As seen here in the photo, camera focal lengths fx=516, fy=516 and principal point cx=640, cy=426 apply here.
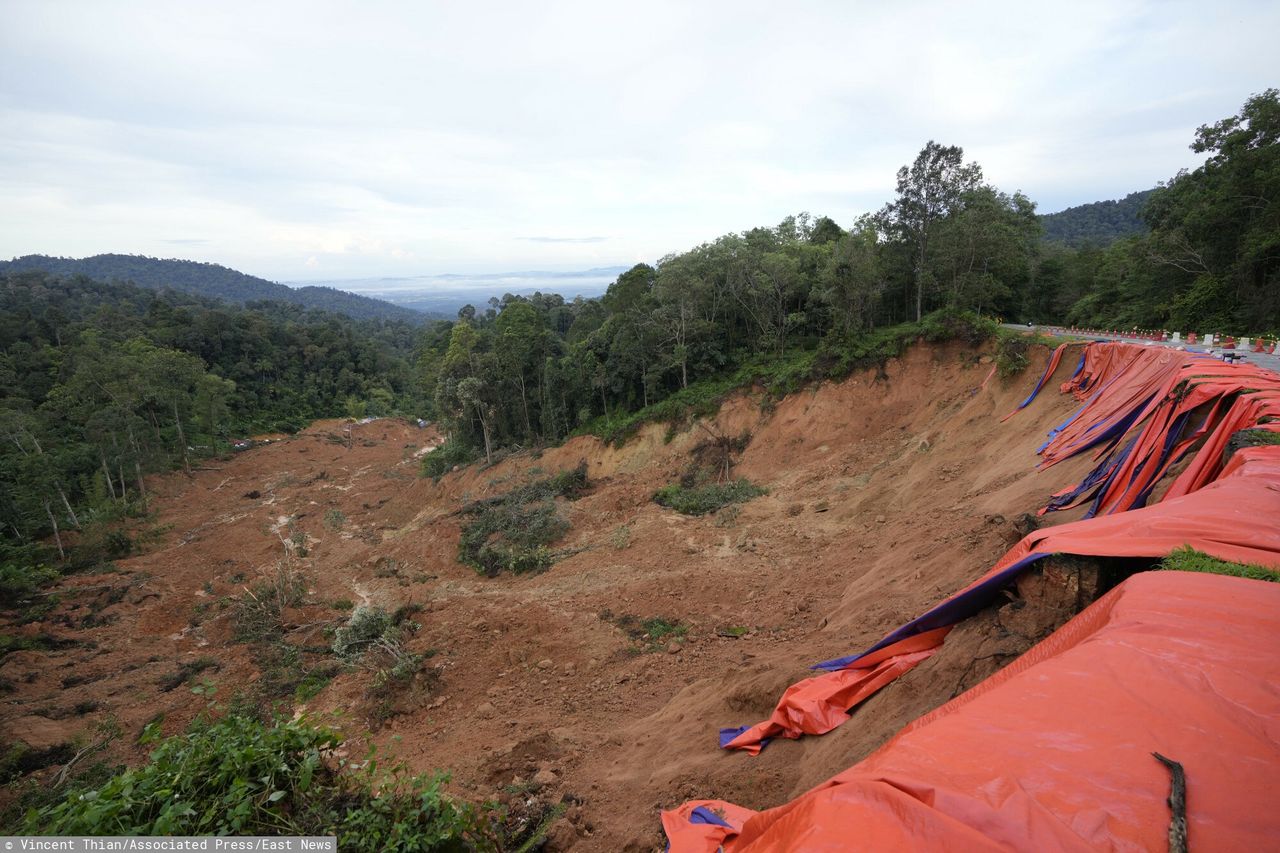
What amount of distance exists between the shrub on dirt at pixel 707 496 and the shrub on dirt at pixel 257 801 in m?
13.6

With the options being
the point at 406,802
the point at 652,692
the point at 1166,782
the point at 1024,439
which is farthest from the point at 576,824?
the point at 1024,439

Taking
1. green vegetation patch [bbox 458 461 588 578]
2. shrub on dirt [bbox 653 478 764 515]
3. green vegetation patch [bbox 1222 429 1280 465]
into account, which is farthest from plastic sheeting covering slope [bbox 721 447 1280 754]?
shrub on dirt [bbox 653 478 764 515]

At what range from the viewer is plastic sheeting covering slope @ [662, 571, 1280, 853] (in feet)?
6.63

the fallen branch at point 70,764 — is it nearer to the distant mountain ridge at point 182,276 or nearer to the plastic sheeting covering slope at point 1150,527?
the plastic sheeting covering slope at point 1150,527

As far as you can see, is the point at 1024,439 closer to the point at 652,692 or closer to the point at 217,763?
the point at 652,692

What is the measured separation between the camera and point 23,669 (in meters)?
12.5

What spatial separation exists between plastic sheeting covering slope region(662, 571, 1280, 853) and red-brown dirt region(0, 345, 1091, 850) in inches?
69.4

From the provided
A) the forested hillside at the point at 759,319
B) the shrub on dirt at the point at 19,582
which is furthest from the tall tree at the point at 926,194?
the shrub on dirt at the point at 19,582

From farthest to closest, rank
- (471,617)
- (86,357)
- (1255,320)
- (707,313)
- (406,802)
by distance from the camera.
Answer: (86,357) < (707,313) < (1255,320) < (471,617) < (406,802)

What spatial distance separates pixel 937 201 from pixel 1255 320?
11766mm

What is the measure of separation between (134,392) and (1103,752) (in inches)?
1701

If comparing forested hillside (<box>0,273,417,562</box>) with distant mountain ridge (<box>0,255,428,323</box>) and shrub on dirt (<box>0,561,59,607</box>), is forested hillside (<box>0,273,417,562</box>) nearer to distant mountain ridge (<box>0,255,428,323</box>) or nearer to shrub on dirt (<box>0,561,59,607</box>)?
shrub on dirt (<box>0,561,59,607</box>)

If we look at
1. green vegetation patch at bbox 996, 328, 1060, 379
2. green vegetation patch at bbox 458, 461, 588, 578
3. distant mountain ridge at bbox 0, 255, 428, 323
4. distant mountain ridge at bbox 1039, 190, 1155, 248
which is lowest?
green vegetation patch at bbox 458, 461, 588, 578

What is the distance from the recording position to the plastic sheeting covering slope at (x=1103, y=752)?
6.63ft
